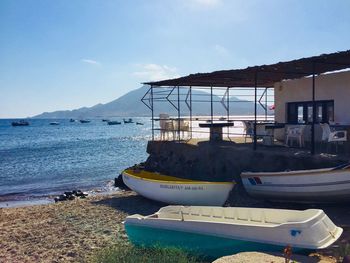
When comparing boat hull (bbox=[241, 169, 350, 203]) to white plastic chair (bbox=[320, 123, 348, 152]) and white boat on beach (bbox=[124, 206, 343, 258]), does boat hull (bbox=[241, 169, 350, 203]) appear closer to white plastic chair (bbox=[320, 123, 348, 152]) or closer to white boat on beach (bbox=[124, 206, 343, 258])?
white plastic chair (bbox=[320, 123, 348, 152])

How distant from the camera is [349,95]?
15398mm

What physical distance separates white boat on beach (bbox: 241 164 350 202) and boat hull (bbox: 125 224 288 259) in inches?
156

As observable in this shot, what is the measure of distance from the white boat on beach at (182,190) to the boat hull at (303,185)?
3.01ft

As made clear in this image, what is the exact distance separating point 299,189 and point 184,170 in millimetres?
7363

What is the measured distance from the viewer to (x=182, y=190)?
12.1m

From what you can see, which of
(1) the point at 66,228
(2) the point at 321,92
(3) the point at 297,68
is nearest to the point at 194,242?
(1) the point at 66,228

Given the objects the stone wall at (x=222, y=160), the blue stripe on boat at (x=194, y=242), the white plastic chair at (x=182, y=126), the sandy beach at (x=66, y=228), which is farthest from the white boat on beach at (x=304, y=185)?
the white plastic chair at (x=182, y=126)

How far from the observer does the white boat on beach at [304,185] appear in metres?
10.0

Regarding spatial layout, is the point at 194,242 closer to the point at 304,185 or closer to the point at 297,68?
the point at 304,185

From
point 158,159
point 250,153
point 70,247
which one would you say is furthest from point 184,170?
point 70,247

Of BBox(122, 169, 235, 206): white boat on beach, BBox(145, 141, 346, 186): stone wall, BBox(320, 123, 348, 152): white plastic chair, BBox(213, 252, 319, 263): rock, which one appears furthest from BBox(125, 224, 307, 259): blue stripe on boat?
BBox(320, 123, 348, 152): white plastic chair

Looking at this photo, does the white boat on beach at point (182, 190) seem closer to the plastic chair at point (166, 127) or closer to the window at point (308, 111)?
the plastic chair at point (166, 127)

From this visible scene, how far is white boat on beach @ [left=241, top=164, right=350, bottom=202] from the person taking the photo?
395 inches

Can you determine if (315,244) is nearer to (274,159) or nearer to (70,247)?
(70,247)
